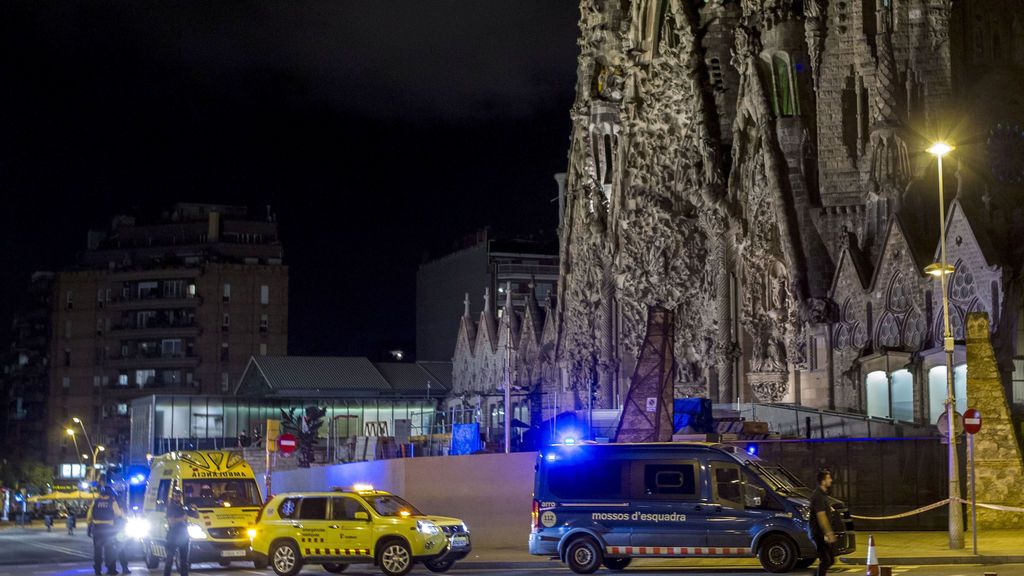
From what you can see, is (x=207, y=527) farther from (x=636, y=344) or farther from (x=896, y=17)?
(x=636, y=344)

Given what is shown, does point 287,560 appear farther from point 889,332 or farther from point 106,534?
point 889,332

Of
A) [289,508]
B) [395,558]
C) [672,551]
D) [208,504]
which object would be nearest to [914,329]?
[672,551]

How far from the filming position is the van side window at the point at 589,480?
2683 cm

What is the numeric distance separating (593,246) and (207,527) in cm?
5058

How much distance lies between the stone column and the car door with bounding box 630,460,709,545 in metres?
10.0

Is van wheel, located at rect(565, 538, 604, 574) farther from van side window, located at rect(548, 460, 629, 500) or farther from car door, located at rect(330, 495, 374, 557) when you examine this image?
car door, located at rect(330, 495, 374, 557)

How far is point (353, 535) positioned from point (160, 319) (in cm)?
10474

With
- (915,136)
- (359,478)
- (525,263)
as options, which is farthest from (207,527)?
(525,263)

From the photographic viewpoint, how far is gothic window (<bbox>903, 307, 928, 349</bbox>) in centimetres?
5250

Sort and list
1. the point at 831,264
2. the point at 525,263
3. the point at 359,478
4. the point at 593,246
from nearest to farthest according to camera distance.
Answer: the point at 359,478 → the point at 831,264 → the point at 593,246 → the point at 525,263

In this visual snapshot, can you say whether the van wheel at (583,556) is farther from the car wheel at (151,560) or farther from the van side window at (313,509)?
the car wheel at (151,560)

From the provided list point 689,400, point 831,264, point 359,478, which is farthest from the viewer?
point 831,264

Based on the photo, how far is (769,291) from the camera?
205 ft

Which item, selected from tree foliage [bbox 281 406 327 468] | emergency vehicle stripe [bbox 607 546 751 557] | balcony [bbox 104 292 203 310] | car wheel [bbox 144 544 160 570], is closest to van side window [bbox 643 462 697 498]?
emergency vehicle stripe [bbox 607 546 751 557]
